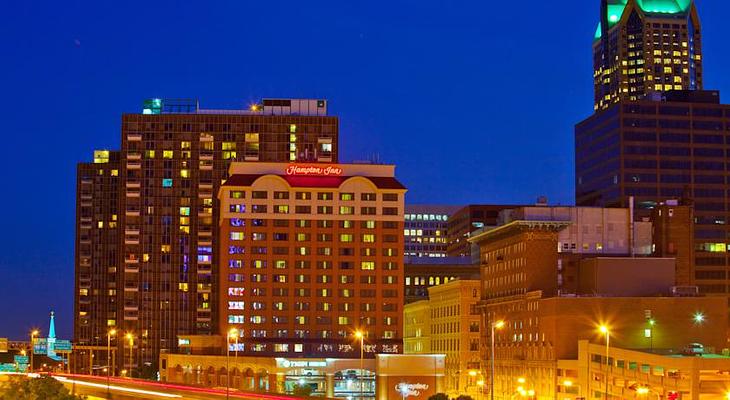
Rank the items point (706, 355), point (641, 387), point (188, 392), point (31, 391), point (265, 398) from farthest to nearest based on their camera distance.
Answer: point (706, 355) → point (641, 387) → point (188, 392) → point (265, 398) → point (31, 391)

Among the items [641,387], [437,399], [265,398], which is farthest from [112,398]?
[641,387]

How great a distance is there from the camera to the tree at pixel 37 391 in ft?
420

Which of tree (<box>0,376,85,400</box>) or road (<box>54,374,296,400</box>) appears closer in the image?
tree (<box>0,376,85,400</box>)

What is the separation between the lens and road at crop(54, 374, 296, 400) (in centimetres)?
14662

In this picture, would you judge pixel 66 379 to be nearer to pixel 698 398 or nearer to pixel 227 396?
pixel 227 396

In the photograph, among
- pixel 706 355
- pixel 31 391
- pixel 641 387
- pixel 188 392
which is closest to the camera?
pixel 31 391

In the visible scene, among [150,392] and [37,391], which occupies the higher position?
[37,391]

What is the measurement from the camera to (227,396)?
447 feet

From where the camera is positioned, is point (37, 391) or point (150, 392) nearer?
point (37, 391)

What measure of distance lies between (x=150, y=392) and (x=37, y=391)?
75.0 feet

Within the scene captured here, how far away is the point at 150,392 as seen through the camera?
152m

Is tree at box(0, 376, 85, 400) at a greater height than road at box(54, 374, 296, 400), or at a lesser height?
greater

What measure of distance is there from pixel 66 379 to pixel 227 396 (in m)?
50.2

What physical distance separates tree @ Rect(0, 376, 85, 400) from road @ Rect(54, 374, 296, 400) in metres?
15.4
